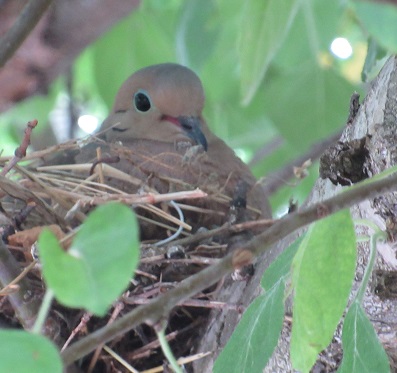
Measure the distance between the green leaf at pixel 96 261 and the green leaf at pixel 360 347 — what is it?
1.67 feet

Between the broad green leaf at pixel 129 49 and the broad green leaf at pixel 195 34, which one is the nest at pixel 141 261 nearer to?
the broad green leaf at pixel 195 34

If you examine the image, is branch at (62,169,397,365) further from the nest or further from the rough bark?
the nest

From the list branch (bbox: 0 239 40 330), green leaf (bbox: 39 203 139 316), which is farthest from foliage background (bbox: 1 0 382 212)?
green leaf (bbox: 39 203 139 316)

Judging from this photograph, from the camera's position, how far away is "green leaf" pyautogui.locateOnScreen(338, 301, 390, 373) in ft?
4.45

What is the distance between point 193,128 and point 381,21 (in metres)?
1.07

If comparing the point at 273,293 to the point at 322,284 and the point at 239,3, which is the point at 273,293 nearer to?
the point at 322,284

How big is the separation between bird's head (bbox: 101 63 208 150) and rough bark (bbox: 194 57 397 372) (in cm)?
115


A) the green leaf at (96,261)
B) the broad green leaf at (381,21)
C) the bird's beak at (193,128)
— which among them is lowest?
the bird's beak at (193,128)

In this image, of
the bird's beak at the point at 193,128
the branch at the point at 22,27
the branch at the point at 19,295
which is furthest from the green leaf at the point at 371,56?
the branch at the point at 19,295

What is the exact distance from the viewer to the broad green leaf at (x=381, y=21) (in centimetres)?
184

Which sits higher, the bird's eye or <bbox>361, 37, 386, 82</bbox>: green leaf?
<bbox>361, 37, 386, 82</bbox>: green leaf

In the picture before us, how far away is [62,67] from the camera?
3.41m

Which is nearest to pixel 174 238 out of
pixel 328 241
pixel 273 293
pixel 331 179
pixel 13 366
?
pixel 331 179

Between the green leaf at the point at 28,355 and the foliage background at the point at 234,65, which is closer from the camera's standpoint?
the green leaf at the point at 28,355
